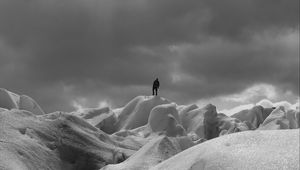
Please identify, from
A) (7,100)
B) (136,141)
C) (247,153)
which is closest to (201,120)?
(7,100)

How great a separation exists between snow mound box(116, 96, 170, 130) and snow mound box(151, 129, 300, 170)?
39485mm

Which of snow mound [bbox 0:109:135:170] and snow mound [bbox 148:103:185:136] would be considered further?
snow mound [bbox 148:103:185:136]

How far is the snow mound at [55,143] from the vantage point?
59.7ft

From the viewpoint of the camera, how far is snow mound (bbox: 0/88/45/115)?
4047cm

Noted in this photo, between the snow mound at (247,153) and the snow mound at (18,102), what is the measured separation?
34384 millimetres

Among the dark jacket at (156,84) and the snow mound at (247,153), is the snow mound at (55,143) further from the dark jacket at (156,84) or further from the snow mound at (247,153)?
the dark jacket at (156,84)

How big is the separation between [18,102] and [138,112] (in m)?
12.3

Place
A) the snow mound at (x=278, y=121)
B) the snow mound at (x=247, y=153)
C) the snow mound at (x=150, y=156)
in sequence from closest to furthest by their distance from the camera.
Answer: the snow mound at (x=247, y=153)
the snow mound at (x=150, y=156)
the snow mound at (x=278, y=121)

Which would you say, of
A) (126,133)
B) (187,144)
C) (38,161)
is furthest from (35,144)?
(126,133)

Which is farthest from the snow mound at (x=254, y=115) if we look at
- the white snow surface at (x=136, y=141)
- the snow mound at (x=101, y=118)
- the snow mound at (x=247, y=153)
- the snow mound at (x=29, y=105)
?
the snow mound at (x=247, y=153)

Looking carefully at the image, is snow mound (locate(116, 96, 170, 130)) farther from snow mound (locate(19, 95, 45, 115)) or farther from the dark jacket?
snow mound (locate(19, 95, 45, 115))

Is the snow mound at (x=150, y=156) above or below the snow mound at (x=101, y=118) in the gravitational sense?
below

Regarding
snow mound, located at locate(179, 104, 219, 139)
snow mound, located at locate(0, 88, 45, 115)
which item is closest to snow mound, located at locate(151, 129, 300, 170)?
snow mound, located at locate(0, 88, 45, 115)

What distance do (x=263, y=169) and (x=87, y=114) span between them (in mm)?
41402
